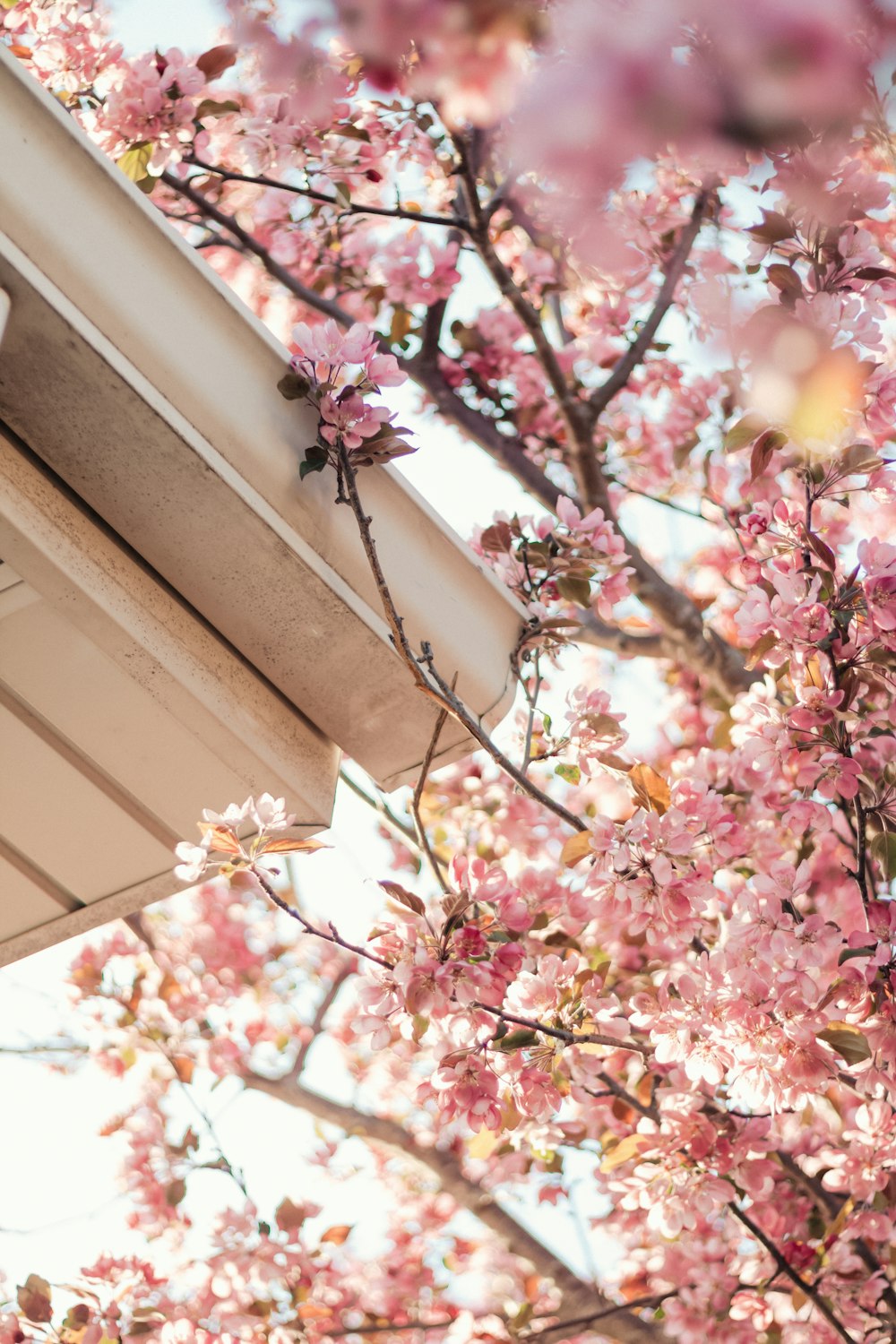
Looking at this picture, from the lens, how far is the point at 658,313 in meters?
3.04

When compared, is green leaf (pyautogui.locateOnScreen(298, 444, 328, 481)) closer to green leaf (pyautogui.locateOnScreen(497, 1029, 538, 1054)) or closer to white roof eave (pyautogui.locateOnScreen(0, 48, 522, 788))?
white roof eave (pyautogui.locateOnScreen(0, 48, 522, 788))

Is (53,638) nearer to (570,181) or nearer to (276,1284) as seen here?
(570,181)

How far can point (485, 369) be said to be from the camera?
367cm

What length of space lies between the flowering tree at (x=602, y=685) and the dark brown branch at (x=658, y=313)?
0.01m

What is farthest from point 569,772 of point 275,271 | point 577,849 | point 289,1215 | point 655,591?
point 275,271

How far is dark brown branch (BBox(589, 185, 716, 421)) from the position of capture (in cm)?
291

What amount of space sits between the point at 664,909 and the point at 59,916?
37.5 inches

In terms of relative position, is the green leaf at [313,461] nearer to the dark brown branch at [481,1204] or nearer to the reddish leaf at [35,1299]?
the reddish leaf at [35,1299]

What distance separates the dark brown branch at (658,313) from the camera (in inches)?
115

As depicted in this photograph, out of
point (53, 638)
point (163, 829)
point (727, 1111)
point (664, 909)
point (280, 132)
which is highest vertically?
point (280, 132)

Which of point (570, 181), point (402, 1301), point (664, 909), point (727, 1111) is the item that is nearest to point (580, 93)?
point (570, 181)

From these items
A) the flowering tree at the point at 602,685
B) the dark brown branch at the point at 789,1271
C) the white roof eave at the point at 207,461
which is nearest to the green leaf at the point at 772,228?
the flowering tree at the point at 602,685

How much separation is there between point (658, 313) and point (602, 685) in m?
1.22

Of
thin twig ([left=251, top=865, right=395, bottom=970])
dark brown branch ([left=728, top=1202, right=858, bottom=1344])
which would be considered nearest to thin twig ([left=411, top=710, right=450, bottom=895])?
thin twig ([left=251, top=865, right=395, bottom=970])
